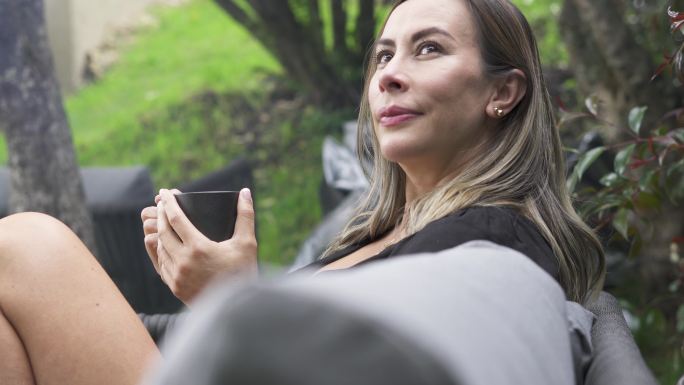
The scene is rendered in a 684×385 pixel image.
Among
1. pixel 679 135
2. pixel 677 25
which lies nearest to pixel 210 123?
pixel 679 135

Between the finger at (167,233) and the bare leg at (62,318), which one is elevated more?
the finger at (167,233)

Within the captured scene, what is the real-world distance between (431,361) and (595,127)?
139 inches

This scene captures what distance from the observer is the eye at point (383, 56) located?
2.03 meters

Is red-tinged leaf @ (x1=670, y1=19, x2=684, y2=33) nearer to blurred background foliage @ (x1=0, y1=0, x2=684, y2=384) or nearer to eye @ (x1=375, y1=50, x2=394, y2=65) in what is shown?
blurred background foliage @ (x1=0, y1=0, x2=684, y2=384)

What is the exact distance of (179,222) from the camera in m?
1.69

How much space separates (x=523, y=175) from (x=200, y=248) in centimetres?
61

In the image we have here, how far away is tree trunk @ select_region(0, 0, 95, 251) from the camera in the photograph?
4.04 metres

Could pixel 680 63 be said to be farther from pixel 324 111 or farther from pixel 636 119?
pixel 324 111

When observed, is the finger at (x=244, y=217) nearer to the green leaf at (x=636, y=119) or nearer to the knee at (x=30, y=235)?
the knee at (x=30, y=235)

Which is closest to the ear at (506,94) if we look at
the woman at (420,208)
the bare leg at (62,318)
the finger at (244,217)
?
the woman at (420,208)

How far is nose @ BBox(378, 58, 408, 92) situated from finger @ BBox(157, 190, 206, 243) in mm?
470

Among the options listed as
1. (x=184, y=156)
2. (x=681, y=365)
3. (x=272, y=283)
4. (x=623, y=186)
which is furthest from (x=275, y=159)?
(x=272, y=283)

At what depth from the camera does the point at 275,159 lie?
6.51m

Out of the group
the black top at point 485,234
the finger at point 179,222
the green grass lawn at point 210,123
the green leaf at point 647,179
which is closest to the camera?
the black top at point 485,234
